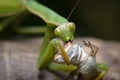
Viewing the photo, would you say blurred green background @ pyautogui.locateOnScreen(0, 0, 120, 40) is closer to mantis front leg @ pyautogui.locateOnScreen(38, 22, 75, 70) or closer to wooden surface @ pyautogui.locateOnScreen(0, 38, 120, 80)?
wooden surface @ pyautogui.locateOnScreen(0, 38, 120, 80)

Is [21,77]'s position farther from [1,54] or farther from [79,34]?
[79,34]

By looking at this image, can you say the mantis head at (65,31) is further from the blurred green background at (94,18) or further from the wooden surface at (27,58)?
the blurred green background at (94,18)

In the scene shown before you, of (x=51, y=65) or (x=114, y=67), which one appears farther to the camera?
(x=114, y=67)

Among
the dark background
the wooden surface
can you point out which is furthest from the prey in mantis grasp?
the dark background

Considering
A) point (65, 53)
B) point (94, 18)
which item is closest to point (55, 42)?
point (65, 53)

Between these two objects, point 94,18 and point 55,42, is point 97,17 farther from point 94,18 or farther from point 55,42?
point 55,42

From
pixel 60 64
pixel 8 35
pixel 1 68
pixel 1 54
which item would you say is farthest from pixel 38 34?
pixel 60 64
